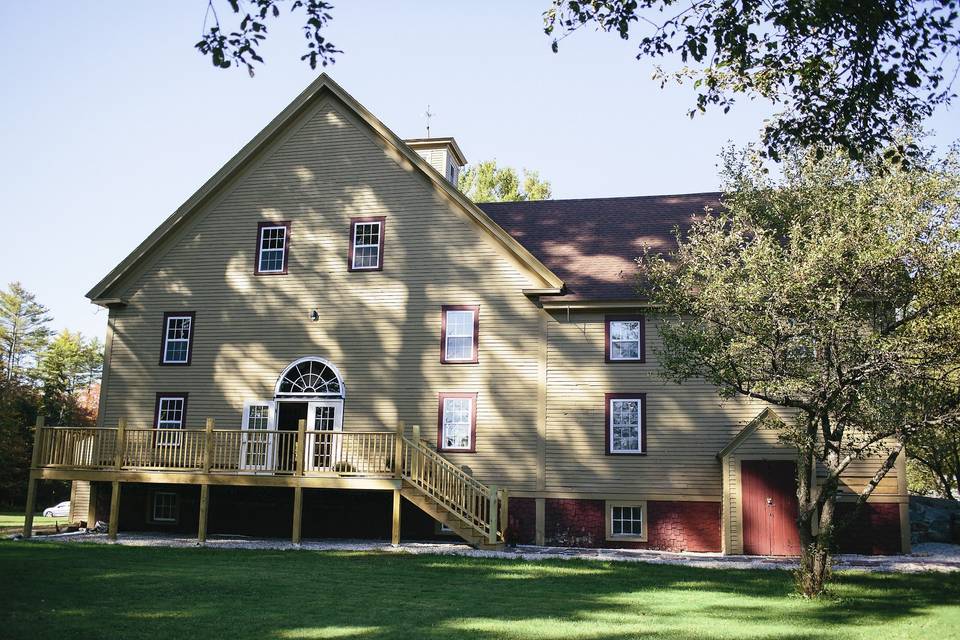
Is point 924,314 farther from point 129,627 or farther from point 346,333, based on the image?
point 346,333

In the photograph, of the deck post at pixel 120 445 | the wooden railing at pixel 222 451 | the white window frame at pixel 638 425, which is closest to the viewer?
the wooden railing at pixel 222 451

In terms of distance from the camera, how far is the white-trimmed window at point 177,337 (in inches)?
947

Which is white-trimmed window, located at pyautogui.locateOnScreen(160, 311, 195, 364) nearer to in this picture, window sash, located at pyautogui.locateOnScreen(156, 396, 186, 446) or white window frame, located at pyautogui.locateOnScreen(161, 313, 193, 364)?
white window frame, located at pyautogui.locateOnScreen(161, 313, 193, 364)

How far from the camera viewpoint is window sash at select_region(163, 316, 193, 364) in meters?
24.1

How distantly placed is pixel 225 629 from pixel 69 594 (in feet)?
11.4

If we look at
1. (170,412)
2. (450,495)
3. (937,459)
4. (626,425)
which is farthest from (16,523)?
(937,459)

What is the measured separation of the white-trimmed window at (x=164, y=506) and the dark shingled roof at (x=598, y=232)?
1172 cm

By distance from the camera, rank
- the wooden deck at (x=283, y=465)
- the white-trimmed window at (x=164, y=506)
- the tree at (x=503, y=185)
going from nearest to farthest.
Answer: the wooden deck at (x=283, y=465) < the white-trimmed window at (x=164, y=506) < the tree at (x=503, y=185)

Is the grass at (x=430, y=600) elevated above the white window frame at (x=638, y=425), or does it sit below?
below

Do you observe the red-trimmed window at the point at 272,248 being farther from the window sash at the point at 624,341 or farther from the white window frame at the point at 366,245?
the window sash at the point at 624,341

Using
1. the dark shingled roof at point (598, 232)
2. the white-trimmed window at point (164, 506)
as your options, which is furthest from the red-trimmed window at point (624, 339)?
the white-trimmed window at point (164, 506)

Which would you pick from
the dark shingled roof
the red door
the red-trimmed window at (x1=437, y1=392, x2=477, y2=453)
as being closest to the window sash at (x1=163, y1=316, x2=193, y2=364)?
the red-trimmed window at (x1=437, y1=392, x2=477, y2=453)

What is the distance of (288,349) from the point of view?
23.4 m

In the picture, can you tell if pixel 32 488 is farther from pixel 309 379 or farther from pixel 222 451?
pixel 309 379
